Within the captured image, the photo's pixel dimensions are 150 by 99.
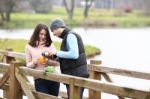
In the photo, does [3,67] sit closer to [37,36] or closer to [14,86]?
[14,86]

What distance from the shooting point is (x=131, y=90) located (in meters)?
6.02

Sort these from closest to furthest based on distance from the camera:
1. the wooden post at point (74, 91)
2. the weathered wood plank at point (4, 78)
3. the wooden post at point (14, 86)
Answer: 1. the wooden post at point (74, 91)
2. the wooden post at point (14, 86)
3. the weathered wood plank at point (4, 78)

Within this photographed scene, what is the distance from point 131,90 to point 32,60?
243 centimetres

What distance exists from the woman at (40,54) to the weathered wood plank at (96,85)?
9.5 inches

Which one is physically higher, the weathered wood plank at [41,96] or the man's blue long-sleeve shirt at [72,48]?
the man's blue long-sleeve shirt at [72,48]

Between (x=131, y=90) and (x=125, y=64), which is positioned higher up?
(x=131, y=90)

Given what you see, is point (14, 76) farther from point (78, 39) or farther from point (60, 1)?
point (60, 1)

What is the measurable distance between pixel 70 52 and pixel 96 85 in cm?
76

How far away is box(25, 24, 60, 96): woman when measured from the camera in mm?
7797

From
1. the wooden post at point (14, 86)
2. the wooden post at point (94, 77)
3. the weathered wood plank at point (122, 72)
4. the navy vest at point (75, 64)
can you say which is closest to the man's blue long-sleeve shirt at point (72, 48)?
the navy vest at point (75, 64)

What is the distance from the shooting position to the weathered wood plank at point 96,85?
597cm

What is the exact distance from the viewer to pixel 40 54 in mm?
7848

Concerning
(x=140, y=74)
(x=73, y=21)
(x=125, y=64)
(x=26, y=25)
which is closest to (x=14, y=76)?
(x=140, y=74)

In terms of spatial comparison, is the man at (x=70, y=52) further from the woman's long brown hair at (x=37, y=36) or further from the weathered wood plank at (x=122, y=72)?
the weathered wood plank at (x=122, y=72)
